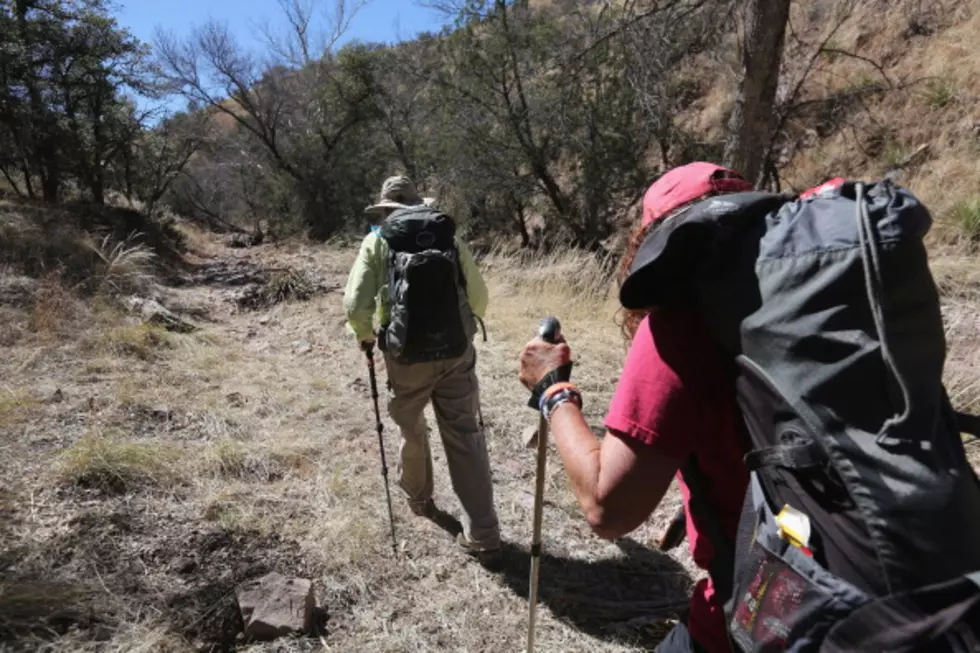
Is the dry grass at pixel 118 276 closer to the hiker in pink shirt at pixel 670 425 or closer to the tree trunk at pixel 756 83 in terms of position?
the tree trunk at pixel 756 83

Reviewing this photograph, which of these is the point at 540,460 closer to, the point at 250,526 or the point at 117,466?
the point at 250,526

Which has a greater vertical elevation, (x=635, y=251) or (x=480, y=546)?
(x=635, y=251)

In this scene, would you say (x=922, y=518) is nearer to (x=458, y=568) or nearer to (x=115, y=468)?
(x=458, y=568)

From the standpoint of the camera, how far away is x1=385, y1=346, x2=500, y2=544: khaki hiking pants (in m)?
3.22

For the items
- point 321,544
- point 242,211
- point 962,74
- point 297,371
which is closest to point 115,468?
point 321,544

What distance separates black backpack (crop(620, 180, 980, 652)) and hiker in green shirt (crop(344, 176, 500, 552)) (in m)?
1.98

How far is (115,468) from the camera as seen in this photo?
12.1 feet

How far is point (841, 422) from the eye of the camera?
0.90 m

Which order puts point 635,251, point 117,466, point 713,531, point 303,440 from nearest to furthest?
1. point 713,531
2. point 635,251
3. point 117,466
4. point 303,440

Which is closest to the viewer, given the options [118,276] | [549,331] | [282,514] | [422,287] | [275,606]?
[549,331]

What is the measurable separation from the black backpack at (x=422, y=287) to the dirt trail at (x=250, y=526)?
1.14 meters

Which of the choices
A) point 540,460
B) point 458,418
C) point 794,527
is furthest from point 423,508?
point 794,527

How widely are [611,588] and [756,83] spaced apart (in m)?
3.68

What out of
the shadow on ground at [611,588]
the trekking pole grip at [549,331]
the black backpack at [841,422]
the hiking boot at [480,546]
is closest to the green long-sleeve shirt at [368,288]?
the hiking boot at [480,546]
